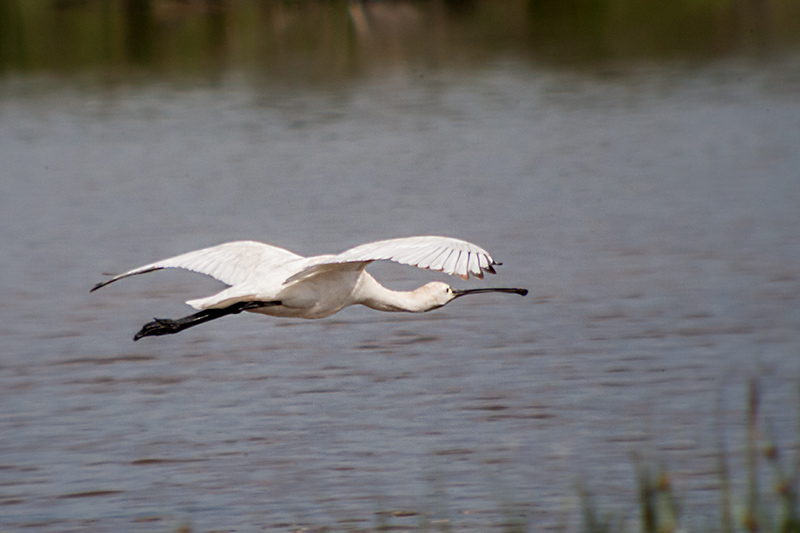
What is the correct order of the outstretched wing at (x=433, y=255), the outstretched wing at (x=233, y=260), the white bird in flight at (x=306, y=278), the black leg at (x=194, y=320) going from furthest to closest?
the outstretched wing at (x=233, y=260) < the black leg at (x=194, y=320) < the white bird in flight at (x=306, y=278) < the outstretched wing at (x=433, y=255)

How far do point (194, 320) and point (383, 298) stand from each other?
1073 mm

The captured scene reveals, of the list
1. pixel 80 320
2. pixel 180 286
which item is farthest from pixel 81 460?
pixel 180 286

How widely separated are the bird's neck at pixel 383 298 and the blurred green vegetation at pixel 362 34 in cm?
1806

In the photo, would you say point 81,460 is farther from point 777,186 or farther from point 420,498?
point 777,186

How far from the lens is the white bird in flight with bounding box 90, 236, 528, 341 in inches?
259

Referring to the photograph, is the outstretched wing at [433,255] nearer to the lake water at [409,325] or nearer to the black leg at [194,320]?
the black leg at [194,320]

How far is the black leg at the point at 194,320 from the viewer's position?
23.9ft

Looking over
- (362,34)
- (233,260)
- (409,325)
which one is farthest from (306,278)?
(362,34)

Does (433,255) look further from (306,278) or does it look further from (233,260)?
(233,260)

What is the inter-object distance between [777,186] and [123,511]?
32.5 feet

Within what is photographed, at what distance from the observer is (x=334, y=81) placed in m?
25.2

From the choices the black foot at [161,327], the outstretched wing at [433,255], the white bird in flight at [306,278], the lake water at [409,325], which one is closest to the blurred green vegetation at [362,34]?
the lake water at [409,325]

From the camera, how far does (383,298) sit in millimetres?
7773

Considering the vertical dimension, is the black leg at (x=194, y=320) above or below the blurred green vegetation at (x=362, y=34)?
above
